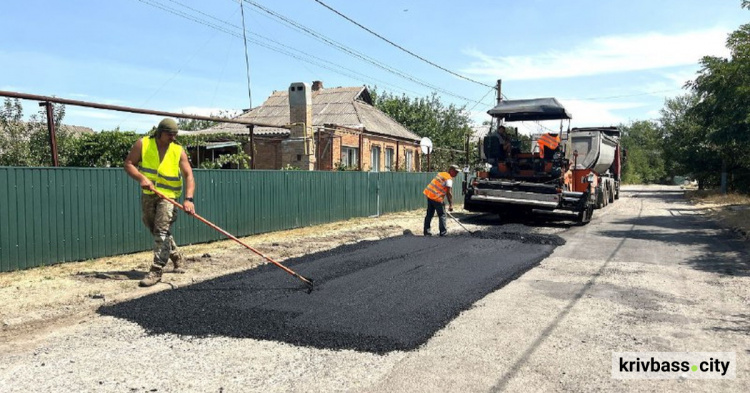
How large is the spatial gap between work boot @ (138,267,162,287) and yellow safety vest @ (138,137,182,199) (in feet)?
2.88

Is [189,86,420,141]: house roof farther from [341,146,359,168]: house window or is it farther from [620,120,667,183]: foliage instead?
[620,120,667,183]: foliage

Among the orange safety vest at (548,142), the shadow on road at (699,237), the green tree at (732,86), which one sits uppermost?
the green tree at (732,86)

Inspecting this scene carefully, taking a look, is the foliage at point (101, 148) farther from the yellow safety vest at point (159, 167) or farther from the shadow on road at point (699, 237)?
the shadow on road at point (699, 237)

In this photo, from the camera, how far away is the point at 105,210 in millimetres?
7535

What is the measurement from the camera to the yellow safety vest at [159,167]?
582 centimetres

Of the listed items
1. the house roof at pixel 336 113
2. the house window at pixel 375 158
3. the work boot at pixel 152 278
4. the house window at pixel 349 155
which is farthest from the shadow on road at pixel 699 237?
the house roof at pixel 336 113

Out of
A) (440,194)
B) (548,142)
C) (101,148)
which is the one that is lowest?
(440,194)

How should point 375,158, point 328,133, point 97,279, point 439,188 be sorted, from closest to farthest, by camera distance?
point 97,279, point 439,188, point 328,133, point 375,158

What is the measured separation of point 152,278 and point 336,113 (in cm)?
1911

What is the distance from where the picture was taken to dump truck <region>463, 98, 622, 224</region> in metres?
12.6

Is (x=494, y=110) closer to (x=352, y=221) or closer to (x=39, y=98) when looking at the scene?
(x=352, y=221)

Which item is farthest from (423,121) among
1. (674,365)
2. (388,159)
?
(674,365)

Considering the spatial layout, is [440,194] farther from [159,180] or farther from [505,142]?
[159,180]

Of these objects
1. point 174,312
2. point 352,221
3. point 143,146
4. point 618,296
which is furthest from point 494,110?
point 174,312
